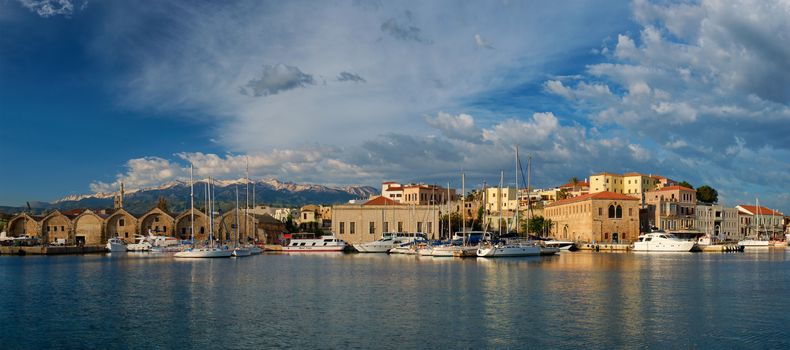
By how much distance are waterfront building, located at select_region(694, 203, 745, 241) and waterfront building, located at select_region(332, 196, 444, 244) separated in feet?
147

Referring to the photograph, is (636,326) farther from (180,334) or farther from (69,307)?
(69,307)

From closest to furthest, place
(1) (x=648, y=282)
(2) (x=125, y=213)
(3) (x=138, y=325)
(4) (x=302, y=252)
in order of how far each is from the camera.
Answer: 1. (3) (x=138, y=325)
2. (1) (x=648, y=282)
3. (4) (x=302, y=252)
4. (2) (x=125, y=213)

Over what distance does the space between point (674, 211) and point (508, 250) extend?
50.1 m

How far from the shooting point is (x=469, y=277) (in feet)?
131

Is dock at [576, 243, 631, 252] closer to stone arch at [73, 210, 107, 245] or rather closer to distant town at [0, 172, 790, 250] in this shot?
distant town at [0, 172, 790, 250]

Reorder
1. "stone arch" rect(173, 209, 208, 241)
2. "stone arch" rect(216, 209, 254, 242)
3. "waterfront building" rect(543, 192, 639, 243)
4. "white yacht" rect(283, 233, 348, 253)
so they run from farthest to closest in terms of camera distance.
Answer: "waterfront building" rect(543, 192, 639, 243), "stone arch" rect(173, 209, 208, 241), "stone arch" rect(216, 209, 254, 242), "white yacht" rect(283, 233, 348, 253)

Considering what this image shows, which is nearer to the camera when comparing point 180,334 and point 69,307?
point 180,334

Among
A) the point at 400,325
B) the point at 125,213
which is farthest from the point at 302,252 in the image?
the point at 400,325

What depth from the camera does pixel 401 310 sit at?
26.7 meters

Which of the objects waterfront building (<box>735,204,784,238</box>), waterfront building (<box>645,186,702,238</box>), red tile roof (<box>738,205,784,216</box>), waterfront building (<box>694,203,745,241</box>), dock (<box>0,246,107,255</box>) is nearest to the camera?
dock (<box>0,246,107,255</box>)

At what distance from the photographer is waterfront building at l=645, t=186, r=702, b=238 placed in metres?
99.2

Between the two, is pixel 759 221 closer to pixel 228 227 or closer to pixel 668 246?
pixel 668 246

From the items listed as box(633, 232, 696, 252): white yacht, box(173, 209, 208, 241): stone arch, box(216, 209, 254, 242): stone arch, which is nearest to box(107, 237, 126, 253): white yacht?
box(173, 209, 208, 241): stone arch

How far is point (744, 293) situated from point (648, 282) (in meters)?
5.63
